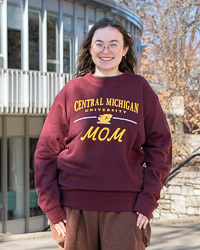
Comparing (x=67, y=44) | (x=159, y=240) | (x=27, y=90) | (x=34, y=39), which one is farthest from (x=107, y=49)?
(x=67, y=44)

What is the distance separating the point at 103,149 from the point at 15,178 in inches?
628

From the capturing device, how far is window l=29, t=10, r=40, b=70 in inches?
684

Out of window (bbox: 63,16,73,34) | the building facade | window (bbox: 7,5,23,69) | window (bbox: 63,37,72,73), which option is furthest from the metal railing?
window (bbox: 63,16,73,34)

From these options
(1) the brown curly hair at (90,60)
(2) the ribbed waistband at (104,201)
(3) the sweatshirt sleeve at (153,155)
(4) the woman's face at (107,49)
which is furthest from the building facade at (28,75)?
(2) the ribbed waistband at (104,201)

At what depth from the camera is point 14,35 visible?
16.9m

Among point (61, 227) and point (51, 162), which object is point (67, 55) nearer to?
point (51, 162)

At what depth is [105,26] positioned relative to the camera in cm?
294

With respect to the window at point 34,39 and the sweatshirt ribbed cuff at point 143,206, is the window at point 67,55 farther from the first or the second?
the sweatshirt ribbed cuff at point 143,206

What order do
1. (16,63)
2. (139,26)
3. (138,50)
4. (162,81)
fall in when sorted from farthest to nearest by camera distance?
(138,50) → (139,26) → (162,81) → (16,63)

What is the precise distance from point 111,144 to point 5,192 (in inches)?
614

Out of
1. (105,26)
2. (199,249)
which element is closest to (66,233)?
(105,26)

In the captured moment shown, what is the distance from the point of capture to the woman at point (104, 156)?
2719 millimetres

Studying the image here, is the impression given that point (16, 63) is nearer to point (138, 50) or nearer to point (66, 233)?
point (138, 50)

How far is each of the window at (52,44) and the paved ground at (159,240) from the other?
35.9 feet
